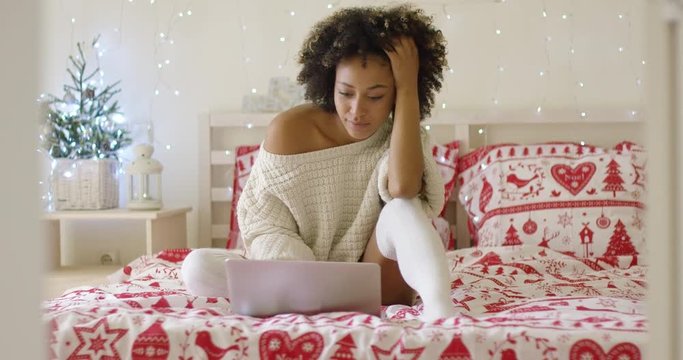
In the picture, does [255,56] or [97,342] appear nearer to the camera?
[97,342]

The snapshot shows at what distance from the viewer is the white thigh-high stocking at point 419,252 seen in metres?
1.17

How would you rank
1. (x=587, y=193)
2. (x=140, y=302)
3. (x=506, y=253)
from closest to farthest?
(x=140, y=302) → (x=506, y=253) → (x=587, y=193)

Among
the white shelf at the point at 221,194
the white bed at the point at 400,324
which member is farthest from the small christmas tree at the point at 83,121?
the white bed at the point at 400,324

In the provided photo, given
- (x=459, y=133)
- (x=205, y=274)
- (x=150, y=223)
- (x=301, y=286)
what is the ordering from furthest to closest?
(x=459, y=133)
(x=150, y=223)
(x=205, y=274)
(x=301, y=286)

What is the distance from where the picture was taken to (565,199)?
2207mm

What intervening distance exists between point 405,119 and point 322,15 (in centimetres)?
135

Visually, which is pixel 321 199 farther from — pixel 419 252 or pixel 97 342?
pixel 97 342

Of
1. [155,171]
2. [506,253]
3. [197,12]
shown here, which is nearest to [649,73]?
[506,253]

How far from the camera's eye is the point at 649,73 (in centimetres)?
52

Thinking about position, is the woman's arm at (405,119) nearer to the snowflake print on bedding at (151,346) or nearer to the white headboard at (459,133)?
the snowflake print on bedding at (151,346)

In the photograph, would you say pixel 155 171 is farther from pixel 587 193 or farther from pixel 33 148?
pixel 33 148

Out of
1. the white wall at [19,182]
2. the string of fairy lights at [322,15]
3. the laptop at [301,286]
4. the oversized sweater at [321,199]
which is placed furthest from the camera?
the string of fairy lights at [322,15]

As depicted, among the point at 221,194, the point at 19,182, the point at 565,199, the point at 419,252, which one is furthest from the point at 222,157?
the point at 19,182

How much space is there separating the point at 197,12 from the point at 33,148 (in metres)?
2.32
